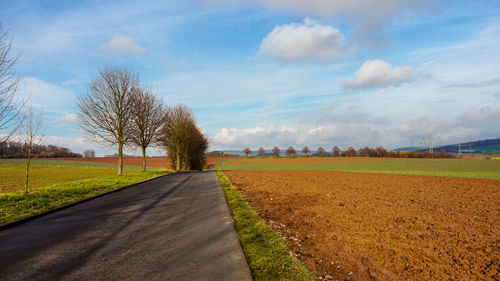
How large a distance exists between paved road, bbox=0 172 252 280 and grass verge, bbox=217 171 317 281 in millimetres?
220

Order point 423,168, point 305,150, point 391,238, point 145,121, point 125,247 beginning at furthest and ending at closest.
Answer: point 305,150, point 423,168, point 145,121, point 391,238, point 125,247

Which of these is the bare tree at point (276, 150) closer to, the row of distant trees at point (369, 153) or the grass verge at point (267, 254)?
the row of distant trees at point (369, 153)

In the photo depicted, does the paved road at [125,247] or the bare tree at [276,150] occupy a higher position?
the bare tree at [276,150]

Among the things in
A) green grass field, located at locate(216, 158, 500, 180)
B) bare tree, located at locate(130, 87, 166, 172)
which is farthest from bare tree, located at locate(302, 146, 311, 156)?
bare tree, located at locate(130, 87, 166, 172)

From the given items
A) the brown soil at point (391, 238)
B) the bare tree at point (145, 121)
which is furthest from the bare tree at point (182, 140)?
the brown soil at point (391, 238)

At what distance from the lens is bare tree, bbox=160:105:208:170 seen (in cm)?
3925

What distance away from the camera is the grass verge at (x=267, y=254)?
421 cm

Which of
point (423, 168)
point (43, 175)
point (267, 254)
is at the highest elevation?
point (267, 254)

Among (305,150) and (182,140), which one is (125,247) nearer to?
(182,140)

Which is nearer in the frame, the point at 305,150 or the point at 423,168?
the point at 423,168

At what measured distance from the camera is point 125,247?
17.9 ft

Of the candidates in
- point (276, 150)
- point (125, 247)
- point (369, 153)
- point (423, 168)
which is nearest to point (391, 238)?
point (125, 247)

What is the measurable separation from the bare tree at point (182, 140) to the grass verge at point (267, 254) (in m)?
33.5

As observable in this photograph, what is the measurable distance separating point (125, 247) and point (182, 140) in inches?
1409
